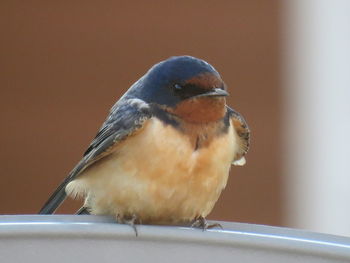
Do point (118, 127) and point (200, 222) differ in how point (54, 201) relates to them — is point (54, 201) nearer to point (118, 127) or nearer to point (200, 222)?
point (118, 127)

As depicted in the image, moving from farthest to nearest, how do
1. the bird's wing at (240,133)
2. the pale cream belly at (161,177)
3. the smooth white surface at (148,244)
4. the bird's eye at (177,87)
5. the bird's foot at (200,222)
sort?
the bird's wing at (240,133) → the bird's eye at (177,87) → the pale cream belly at (161,177) → the bird's foot at (200,222) → the smooth white surface at (148,244)

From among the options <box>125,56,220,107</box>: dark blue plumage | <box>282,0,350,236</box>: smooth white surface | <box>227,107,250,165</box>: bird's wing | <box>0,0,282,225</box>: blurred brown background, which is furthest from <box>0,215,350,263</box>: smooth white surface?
<box>282,0,350,236</box>: smooth white surface

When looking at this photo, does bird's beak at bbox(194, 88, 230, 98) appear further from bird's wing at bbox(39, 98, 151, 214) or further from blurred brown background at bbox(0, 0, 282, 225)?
blurred brown background at bbox(0, 0, 282, 225)

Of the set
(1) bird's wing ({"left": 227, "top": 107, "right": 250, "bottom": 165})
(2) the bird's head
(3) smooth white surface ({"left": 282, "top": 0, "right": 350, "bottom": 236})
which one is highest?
(2) the bird's head

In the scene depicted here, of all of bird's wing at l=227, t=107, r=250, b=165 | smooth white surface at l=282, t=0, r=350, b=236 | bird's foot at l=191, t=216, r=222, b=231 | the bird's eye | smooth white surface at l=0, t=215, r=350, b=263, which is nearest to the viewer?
smooth white surface at l=0, t=215, r=350, b=263

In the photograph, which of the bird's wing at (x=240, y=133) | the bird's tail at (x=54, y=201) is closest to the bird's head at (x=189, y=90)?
the bird's wing at (x=240, y=133)

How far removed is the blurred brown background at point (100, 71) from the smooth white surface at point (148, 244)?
267 centimetres

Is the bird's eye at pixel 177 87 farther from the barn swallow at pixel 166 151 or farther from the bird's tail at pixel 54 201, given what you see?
the bird's tail at pixel 54 201

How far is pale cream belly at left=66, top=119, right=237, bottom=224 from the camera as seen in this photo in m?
2.21

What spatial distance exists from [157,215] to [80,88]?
2153mm

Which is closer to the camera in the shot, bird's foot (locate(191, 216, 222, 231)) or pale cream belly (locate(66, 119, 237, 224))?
bird's foot (locate(191, 216, 222, 231))

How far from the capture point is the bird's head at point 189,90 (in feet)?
7.47

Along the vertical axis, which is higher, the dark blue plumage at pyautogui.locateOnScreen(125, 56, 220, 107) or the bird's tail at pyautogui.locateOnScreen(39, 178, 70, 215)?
the dark blue plumage at pyautogui.locateOnScreen(125, 56, 220, 107)

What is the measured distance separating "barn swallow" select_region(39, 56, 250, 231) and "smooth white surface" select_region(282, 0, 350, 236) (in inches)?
79.5
